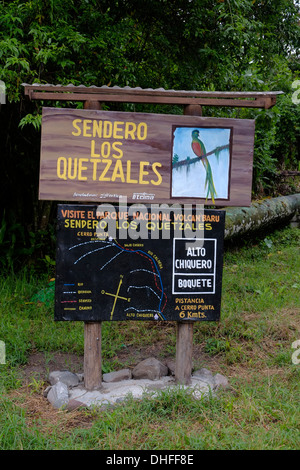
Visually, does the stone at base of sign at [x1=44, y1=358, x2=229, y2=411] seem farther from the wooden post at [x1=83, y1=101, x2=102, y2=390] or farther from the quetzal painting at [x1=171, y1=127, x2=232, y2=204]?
the quetzal painting at [x1=171, y1=127, x2=232, y2=204]

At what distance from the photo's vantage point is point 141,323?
526cm

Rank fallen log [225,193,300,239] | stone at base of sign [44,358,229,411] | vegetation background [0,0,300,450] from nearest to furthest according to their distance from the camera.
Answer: vegetation background [0,0,300,450] → stone at base of sign [44,358,229,411] → fallen log [225,193,300,239]

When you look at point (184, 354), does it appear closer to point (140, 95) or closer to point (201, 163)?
point (201, 163)

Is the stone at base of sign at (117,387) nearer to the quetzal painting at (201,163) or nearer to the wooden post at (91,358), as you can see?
the wooden post at (91,358)

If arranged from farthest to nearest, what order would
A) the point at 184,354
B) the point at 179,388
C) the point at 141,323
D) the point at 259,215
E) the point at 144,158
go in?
the point at 259,215 → the point at 141,323 → the point at 184,354 → the point at 144,158 → the point at 179,388

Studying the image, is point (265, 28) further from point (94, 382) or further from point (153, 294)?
point (94, 382)

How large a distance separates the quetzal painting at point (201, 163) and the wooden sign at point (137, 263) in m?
0.17

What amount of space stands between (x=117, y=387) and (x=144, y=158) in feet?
6.06

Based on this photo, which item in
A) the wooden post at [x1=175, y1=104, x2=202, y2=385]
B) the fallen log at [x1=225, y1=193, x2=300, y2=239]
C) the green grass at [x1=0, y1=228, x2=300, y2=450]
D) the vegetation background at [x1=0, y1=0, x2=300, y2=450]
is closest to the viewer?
the green grass at [x1=0, y1=228, x2=300, y2=450]

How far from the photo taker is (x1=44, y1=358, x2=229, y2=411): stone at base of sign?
11.5 ft

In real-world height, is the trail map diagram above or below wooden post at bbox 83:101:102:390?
above

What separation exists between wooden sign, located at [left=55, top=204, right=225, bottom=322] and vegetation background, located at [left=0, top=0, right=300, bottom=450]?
69 cm

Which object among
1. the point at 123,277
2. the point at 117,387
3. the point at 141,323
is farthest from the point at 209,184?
the point at 141,323

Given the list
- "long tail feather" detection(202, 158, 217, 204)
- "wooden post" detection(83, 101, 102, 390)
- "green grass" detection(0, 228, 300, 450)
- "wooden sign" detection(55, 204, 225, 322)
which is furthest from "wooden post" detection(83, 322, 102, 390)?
"long tail feather" detection(202, 158, 217, 204)
